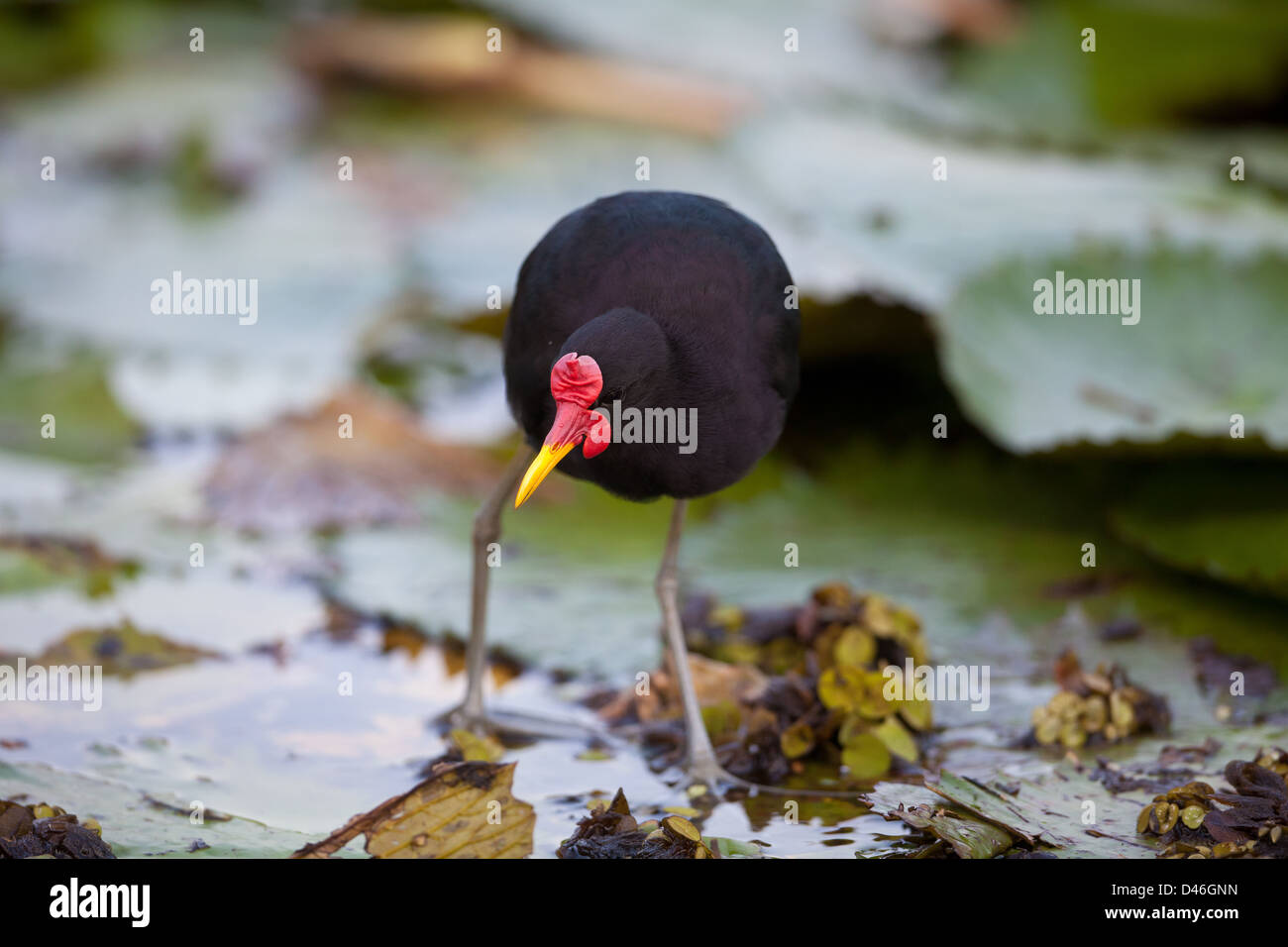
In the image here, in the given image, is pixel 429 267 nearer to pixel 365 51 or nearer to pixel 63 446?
pixel 63 446

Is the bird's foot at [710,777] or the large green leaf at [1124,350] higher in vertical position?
the large green leaf at [1124,350]

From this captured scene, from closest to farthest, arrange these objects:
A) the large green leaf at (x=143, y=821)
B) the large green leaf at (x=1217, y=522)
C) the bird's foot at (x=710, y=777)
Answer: the large green leaf at (x=143, y=821)
the bird's foot at (x=710, y=777)
the large green leaf at (x=1217, y=522)

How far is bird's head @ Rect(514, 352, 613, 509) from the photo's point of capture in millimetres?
3008

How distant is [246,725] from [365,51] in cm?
497

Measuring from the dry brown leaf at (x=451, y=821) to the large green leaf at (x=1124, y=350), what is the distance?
6.36ft

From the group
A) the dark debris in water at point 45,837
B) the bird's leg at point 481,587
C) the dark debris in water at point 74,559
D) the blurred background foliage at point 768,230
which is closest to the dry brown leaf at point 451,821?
the dark debris in water at point 45,837

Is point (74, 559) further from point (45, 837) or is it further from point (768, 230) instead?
point (768, 230)

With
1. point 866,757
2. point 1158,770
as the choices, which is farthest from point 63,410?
point 1158,770

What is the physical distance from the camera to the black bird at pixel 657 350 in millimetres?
3094

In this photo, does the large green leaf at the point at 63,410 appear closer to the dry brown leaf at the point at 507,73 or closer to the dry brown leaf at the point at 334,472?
the dry brown leaf at the point at 334,472

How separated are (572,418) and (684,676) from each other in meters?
0.88

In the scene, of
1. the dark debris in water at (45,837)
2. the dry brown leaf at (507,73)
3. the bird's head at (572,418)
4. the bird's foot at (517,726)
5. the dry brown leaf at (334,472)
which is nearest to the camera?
the dark debris in water at (45,837)

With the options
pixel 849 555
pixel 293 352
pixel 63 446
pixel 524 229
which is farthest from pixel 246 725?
pixel 524 229
